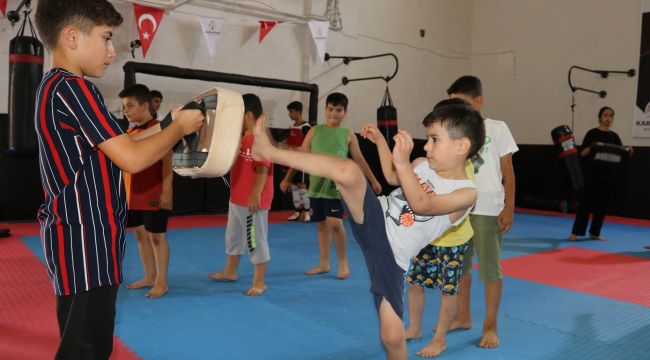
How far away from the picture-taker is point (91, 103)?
A: 59.6 inches

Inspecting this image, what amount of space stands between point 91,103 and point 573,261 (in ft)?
17.3

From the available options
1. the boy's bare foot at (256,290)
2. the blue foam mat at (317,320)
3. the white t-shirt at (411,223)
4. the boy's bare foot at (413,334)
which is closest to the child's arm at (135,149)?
the white t-shirt at (411,223)

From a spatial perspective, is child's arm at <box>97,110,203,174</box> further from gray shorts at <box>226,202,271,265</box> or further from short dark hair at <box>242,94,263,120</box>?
gray shorts at <box>226,202,271,265</box>

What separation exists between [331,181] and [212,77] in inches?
159

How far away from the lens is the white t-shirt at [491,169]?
2973 mm

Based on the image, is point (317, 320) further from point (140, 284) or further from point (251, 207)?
point (140, 284)

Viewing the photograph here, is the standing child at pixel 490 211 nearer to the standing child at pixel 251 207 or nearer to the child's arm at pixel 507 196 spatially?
the child's arm at pixel 507 196

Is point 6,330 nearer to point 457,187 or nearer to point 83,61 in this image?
point 83,61

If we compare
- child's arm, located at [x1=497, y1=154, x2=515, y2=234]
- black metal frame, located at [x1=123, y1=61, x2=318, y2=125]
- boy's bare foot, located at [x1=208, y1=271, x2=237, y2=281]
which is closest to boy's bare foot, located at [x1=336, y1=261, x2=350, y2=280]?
boy's bare foot, located at [x1=208, y1=271, x2=237, y2=281]

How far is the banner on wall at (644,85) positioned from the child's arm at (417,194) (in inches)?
361

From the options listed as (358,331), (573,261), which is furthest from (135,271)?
(573,261)

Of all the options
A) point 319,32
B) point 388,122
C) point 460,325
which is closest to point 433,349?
point 460,325

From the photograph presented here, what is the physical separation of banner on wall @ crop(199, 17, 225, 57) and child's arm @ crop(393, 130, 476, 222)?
6.88 metres

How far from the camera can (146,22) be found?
7691mm
